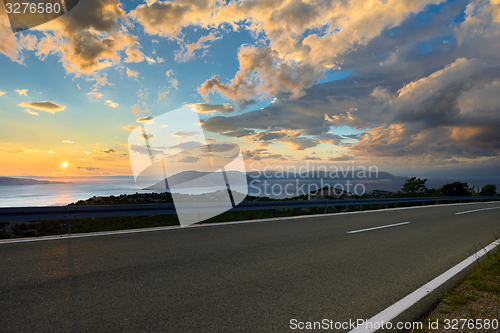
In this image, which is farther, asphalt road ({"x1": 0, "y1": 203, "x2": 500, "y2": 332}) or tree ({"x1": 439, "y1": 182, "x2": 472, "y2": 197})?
tree ({"x1": 439, "y1": 182, "x2": 472, "y2": 197})

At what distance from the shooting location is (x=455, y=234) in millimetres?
8805

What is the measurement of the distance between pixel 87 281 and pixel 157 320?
1.71 metres

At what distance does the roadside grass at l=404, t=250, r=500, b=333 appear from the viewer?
3.11m

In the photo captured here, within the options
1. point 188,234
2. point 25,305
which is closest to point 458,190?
point 188,234

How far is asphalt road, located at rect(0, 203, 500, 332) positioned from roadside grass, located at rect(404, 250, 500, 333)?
0.46 meters

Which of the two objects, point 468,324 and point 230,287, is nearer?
point 468,324

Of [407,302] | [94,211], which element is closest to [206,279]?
[407,302]

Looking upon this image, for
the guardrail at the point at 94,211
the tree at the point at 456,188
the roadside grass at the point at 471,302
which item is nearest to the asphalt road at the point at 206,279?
the roadside grass at the point at 471,302

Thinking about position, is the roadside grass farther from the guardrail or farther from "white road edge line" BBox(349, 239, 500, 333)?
the guardrail

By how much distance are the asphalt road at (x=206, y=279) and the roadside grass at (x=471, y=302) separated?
1.50ft

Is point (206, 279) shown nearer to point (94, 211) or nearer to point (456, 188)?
point (94, 211)

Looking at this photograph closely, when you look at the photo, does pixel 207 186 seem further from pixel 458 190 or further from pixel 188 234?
pixel 458 190

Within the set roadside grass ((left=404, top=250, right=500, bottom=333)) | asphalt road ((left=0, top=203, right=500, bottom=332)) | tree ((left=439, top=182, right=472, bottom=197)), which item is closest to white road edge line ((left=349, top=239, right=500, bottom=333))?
asphalt road ((left=0, top=203, right=500, bottom=332))

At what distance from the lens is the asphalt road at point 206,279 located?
9.88 ft
